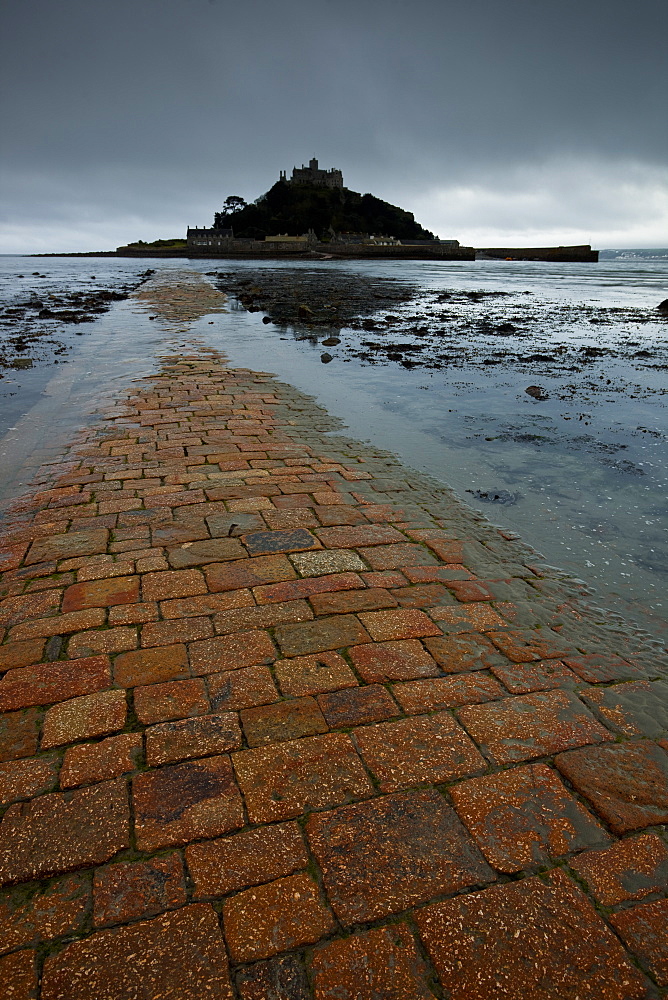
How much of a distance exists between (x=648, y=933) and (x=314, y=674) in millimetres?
1338

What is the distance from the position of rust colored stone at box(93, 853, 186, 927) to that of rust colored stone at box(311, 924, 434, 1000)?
0.42m

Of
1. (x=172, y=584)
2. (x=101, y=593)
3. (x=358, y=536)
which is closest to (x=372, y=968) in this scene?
(x=172, y=584)

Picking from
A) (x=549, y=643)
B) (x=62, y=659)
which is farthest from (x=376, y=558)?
(x=62, y=659)

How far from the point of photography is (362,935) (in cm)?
146

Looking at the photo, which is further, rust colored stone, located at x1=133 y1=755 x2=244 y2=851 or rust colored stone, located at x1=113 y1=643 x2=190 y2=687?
rust colored stone, located at x1=113 y1=643 x2=190 y2=687

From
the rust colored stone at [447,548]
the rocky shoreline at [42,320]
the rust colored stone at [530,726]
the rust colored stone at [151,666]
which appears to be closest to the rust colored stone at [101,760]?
the rust colored stone at [151,666]

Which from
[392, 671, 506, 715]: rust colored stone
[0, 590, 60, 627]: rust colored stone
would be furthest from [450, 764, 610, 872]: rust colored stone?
[0, 590, 60, 627]: rust colored stone

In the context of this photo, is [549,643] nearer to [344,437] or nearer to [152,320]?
[344,437]

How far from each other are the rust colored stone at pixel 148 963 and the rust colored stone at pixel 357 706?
2.62ft

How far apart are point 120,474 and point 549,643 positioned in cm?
341

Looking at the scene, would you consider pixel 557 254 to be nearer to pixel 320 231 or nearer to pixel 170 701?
pixel 320 231

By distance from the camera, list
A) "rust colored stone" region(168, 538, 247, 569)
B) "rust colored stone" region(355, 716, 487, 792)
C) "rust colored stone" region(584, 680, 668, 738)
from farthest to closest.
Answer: "rust colored stone" region(168, 538, 247, 569) → "rust colored stone" region(584, 680, 668, 738) → "rust colored stone" region(355, 716, 487, 792)

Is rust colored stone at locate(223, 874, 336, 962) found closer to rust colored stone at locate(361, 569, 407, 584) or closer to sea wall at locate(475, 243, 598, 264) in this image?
rust colored stone at locate(361, 569, 407, 584)

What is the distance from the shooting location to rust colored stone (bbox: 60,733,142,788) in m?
1.90
